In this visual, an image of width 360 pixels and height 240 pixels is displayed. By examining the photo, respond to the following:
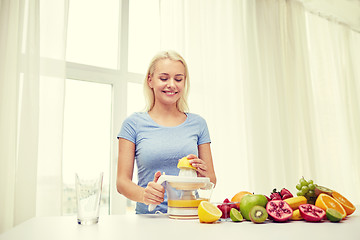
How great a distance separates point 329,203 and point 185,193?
45 cm

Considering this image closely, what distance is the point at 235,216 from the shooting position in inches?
36.1

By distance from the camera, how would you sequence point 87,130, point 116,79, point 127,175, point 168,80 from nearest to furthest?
point 127,175 < point 168,80 < point 87,130 < point 116,79

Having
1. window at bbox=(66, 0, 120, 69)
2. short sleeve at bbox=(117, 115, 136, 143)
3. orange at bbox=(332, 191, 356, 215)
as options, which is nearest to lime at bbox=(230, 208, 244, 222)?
orange at bbox=(332, 191, 356, 215)

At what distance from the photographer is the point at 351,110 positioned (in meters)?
4.00

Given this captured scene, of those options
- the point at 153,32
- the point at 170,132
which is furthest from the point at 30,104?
the point at 153,32

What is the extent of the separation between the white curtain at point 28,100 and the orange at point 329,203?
1610 millimetres

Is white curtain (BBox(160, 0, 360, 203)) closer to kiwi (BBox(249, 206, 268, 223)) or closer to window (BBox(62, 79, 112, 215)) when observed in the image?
window (BBox(62, 79, 112, 215))

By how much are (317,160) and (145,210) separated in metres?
2.67

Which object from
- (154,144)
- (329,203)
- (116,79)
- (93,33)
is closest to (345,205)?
(329,203)

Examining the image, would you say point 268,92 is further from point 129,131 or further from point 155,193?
point 155,193

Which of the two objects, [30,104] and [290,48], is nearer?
[30,104]

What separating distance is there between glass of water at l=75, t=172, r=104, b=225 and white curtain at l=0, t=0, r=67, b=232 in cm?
118

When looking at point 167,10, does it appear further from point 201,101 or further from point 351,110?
point 351,110

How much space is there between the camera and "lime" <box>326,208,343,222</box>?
0.89 meters
